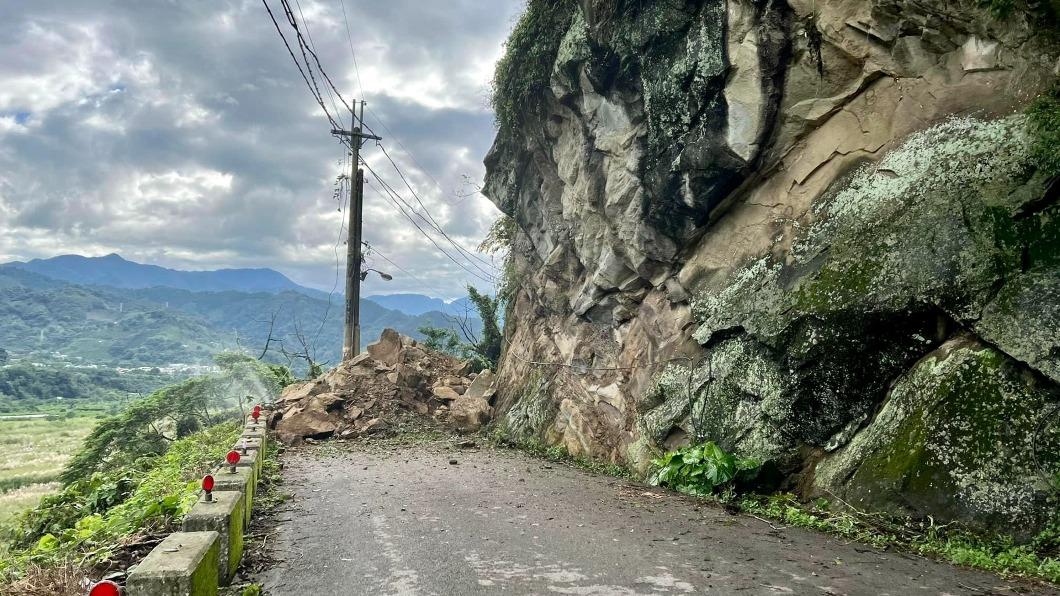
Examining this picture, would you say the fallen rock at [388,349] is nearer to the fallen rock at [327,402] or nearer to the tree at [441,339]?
the fallen rock at [327,402]

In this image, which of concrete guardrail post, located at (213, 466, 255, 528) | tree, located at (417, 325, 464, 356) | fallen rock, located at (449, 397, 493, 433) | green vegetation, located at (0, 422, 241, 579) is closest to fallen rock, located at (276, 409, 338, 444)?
green vegetation, located at (0, 422, 241, 579)

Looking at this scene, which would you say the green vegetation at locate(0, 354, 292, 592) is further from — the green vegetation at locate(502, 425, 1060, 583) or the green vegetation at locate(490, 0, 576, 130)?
the green vegetation at locate(490, 0, 576, 130)

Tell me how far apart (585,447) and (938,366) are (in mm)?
7060

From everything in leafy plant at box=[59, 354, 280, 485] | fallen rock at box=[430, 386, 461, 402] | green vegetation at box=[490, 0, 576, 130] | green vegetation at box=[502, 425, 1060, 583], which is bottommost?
leafy plant at box=[59, 354, 280, 485]

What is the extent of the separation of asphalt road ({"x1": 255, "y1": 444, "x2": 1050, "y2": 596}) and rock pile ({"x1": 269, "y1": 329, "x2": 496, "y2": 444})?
22.9 feet

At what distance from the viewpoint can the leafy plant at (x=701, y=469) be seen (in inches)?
325

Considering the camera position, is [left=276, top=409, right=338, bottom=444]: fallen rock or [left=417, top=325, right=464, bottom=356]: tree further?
[left=417, top=325, right=464, bottom=356]: tree

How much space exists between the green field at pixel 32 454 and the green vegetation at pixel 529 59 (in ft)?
68.6

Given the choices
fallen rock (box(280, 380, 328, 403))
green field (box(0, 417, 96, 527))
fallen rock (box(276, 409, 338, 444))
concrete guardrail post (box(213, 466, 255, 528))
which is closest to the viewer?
concrete guardrail post (box(213, 466, 255, 528))

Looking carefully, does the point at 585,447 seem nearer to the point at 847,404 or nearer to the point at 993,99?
the point at 847,404

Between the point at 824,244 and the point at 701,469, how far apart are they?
3.48 meters

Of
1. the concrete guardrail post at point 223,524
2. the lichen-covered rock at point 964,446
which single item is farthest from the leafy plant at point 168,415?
the lichen-covered rock at point 964,446

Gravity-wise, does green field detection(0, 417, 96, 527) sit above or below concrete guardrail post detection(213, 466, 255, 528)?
below

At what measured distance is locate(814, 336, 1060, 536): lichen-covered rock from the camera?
5.77m
